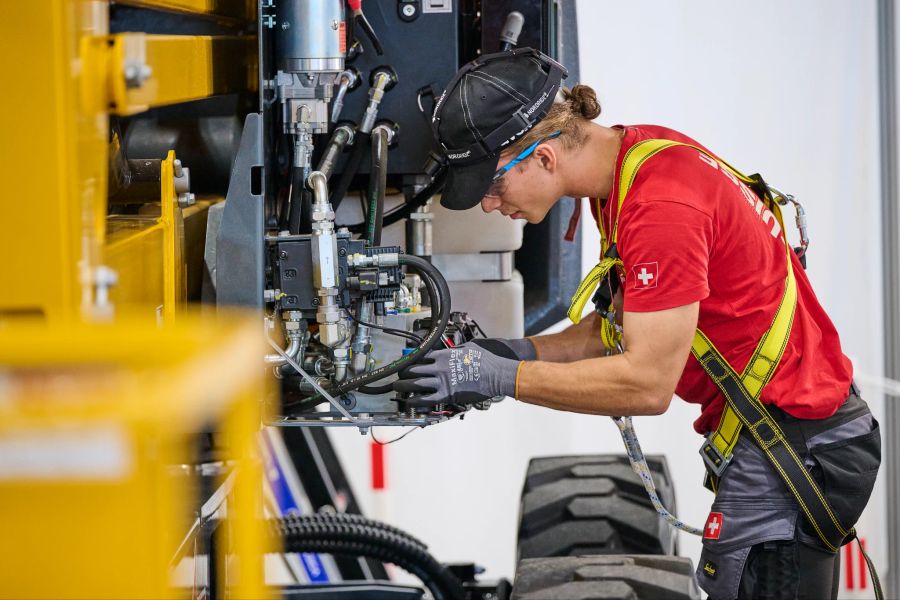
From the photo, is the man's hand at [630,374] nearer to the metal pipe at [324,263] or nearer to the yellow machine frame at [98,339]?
the metal pipe at [324,263]

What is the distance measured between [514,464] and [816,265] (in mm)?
2002

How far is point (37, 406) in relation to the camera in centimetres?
125

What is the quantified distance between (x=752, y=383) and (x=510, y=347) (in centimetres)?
70

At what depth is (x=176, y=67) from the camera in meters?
2.45

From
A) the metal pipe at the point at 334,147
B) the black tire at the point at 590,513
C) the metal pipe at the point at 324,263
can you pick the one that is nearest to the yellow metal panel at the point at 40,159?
the metal pipe at the point at 324,263

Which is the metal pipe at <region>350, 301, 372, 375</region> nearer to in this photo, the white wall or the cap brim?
the cap brim

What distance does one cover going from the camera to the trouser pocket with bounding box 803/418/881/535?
10.0 ft

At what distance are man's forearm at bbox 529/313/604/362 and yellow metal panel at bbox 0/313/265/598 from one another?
6.71ft

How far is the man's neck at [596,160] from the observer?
120 inches

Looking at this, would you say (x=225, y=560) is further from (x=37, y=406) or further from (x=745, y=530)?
(x=37, y=406)

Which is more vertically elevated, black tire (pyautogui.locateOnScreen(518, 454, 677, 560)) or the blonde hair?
the blonde hair

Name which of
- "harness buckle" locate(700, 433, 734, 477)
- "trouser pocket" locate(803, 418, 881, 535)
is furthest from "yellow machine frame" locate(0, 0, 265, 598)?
"trouser pocket" locate(803, 418, 881, 535)

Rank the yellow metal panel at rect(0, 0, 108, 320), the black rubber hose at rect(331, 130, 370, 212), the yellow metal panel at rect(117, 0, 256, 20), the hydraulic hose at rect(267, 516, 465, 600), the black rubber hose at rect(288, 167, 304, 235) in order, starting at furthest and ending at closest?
the hydraulic hose at rect(267, 516, 465, 600), the black rubber hose at rect(331, 130, 370, 212), the black rubber hose at rect(288, 167, 304, 235), the yellow metal panel at rect(117, 0, 256, 20), the yellow metal panel at rect(0, 0, 108, 320)

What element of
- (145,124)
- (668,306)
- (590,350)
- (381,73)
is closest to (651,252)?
(668,306)
